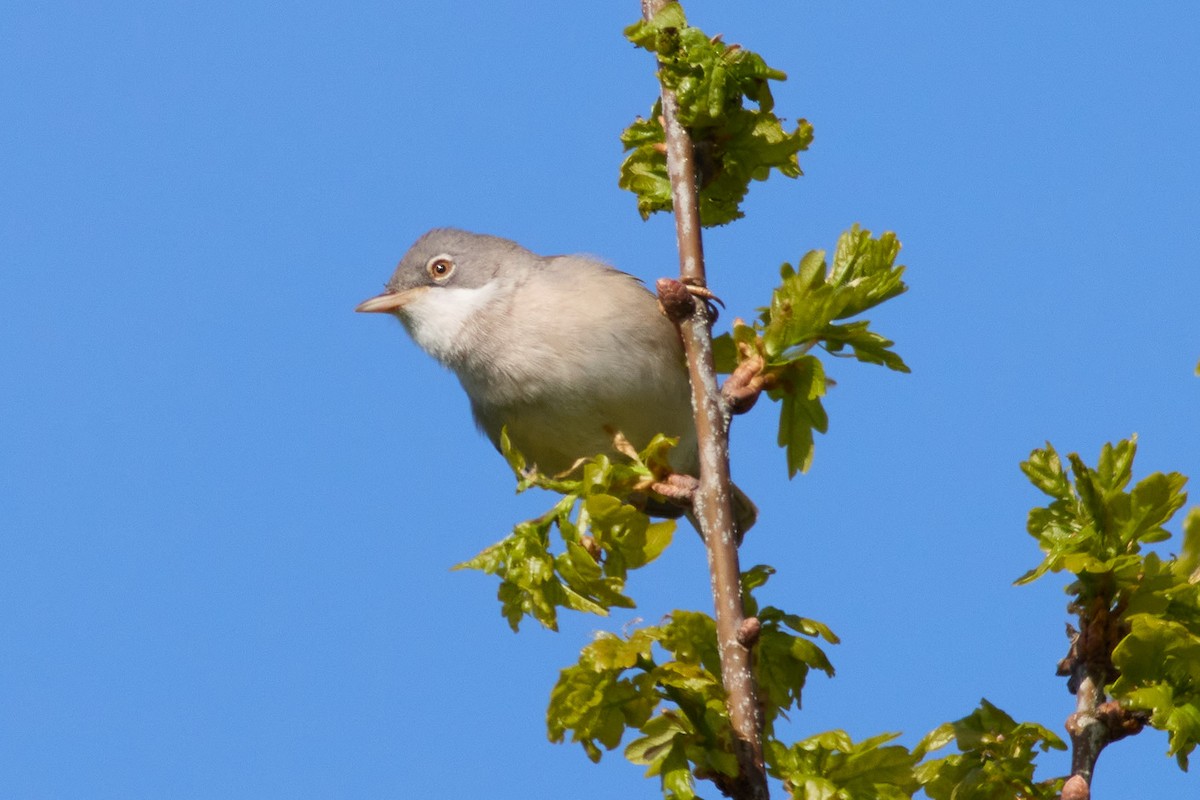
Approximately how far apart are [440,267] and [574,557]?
13.1 feet

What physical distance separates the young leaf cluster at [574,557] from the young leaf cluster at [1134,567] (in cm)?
105

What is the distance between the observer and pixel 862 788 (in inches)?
143

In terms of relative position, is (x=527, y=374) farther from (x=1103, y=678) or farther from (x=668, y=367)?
(x=1103, y=678)

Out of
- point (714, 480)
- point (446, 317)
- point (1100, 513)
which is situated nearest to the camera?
point (1100, 513)

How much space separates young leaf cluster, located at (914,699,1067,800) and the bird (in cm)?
292

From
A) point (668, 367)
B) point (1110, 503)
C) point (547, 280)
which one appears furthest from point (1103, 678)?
point (547, 280)

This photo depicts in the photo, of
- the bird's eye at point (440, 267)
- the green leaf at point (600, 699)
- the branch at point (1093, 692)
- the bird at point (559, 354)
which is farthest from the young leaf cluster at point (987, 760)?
the bird's eye at point (440, 267)

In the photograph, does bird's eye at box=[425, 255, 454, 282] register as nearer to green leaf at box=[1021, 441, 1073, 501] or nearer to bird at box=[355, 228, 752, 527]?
bird at box=[355, 228, 752, 527]

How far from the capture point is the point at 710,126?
4.88 m

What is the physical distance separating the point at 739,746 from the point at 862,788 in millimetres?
337

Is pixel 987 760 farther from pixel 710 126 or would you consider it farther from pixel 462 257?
pixel 462 257

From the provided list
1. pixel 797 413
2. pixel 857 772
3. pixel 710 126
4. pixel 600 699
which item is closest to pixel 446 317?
pixel 710 126

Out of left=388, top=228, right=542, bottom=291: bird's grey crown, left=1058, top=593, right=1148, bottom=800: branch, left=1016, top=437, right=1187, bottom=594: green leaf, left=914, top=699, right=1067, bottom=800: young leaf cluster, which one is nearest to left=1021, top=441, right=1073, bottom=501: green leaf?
left=1016, top=437, right=1187, bottom=594: green leaf

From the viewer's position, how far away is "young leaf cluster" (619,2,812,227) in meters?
4.61
